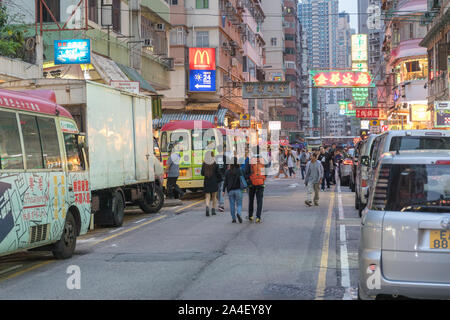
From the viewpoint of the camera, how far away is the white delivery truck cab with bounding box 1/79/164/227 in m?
15.7

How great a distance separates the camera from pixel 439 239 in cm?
682

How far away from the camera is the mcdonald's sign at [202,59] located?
5031 cm

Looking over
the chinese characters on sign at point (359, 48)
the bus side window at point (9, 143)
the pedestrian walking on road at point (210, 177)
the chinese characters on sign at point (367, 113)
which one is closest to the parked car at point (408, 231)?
the bus side window at point (9, 143)

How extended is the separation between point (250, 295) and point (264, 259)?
3088 millimetres

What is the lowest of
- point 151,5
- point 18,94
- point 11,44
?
point 18,94

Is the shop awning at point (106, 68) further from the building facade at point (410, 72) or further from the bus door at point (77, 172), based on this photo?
the building facade at point (410, 72)

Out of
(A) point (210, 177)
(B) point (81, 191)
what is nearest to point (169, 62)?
(A) point (210, 177)

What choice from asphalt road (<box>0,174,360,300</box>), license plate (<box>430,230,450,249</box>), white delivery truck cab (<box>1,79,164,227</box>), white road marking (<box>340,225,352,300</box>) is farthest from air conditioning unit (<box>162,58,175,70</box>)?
license plate (<box>430,230,450,249</box>)

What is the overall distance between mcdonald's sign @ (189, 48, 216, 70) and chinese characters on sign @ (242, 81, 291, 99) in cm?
452

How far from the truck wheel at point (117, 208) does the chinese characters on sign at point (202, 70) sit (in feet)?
109

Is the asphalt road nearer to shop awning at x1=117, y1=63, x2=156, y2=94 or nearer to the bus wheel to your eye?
the bus wheel
